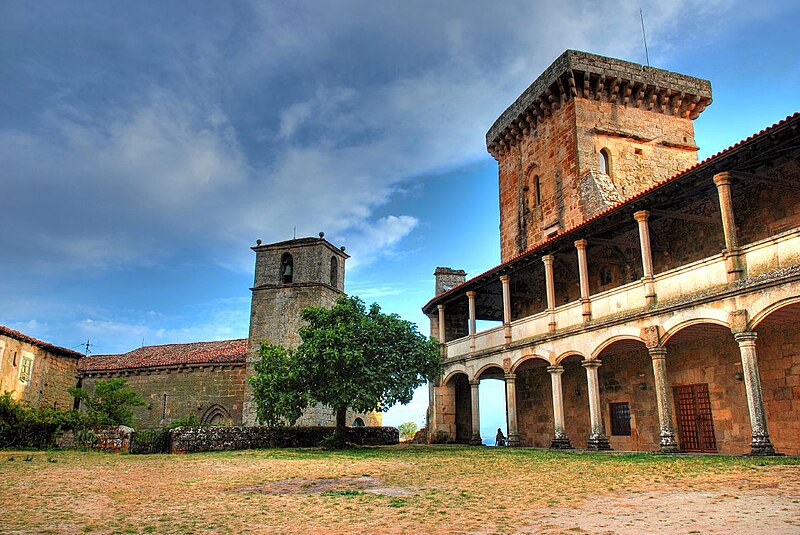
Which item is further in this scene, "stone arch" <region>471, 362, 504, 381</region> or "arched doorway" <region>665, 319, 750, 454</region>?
"stone arch" <region>471, 362, 504, 381</region>

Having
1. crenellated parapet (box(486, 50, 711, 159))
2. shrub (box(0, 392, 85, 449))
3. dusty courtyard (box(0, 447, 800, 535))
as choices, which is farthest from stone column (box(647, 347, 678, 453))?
shrub (box(0, 392, 85, 449))

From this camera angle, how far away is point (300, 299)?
35312mm

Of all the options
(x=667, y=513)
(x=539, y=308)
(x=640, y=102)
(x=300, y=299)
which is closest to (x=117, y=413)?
(x=300, y=299)

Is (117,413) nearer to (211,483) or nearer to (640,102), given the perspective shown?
(211,483)

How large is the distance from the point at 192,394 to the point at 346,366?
64.5 ft

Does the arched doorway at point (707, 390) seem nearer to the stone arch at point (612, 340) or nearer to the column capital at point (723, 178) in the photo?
the stone arch at point (612, 340)

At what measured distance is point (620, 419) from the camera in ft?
64.0

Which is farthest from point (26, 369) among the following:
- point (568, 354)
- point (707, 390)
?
point (707, 390)

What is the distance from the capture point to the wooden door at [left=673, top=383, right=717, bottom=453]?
53.2 ft

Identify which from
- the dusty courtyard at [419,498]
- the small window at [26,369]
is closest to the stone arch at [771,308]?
the dusty courtyard at [419,498]

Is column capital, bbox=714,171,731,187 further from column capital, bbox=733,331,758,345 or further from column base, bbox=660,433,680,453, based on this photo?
column base, bbox=660,433,680,453

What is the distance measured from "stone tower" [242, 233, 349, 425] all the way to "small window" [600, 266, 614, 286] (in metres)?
17.9

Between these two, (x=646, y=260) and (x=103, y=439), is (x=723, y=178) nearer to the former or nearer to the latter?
(x=646, y=260)

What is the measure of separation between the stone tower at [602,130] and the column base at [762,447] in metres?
12.6
